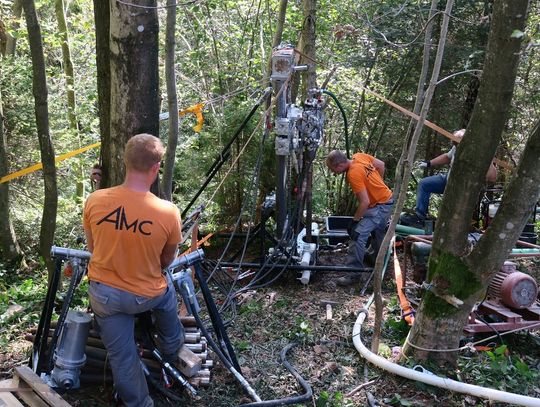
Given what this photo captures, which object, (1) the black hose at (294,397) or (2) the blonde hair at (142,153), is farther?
(1) the black hose at (294,397)

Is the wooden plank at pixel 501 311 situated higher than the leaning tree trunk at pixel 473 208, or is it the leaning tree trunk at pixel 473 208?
the leaning tree trunk at pixel 473 208

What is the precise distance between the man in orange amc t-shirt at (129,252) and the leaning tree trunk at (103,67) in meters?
1.04

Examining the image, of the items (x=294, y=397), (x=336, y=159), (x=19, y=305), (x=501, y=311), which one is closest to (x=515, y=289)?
(x=501, y=311)

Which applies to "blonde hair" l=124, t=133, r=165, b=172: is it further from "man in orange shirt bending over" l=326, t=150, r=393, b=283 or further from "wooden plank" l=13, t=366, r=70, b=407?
"man in orange shirt bending over" l=326, t=150, r=393, b=283

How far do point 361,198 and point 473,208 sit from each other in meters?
2.44

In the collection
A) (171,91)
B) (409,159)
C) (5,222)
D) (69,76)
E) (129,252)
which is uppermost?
(171,91)

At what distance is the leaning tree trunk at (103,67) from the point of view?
4137 millimetres

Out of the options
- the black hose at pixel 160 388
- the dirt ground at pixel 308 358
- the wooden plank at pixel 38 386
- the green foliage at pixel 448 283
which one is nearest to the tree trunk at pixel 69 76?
the dirt ground at pixel 308 358

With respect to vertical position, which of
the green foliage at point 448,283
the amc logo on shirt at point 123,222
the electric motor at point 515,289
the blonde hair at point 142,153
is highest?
the blonde hair at point 142,153

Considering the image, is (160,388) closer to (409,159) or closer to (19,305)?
(409,159)

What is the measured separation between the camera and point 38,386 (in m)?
3.29

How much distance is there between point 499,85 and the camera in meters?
3.37

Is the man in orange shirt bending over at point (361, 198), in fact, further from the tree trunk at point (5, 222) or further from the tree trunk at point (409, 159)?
the tree trunk at point (5, 222)

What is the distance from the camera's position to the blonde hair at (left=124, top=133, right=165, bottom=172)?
3.03m
